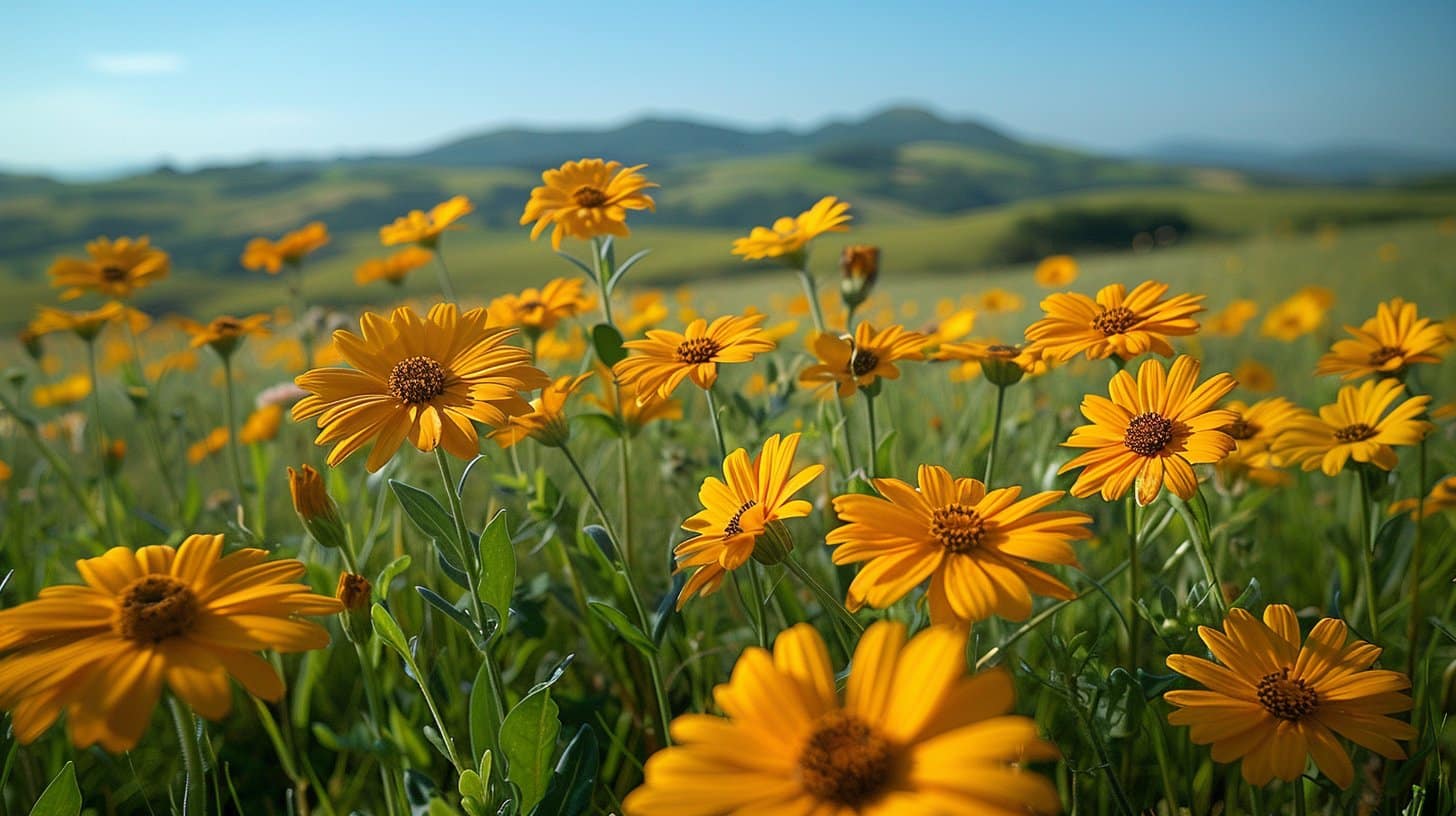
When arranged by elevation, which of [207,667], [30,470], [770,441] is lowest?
[30,470]

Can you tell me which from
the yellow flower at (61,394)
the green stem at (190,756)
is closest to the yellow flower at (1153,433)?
the green stem at (190,756)

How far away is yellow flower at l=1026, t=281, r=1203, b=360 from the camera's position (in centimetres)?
123

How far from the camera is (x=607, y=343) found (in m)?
1.40

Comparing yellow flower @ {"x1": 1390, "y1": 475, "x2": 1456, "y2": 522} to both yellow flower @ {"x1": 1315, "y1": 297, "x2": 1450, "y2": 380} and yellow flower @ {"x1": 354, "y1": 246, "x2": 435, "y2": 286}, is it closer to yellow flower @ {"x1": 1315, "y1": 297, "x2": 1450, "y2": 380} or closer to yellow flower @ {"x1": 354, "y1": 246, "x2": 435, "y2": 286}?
yellow flower @ {"x1": 1315, "y1": 297, "x2": 1450, "y2": 380}

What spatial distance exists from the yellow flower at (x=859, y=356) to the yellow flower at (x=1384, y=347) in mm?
731

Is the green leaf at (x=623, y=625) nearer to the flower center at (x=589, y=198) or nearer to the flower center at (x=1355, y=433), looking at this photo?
the flower center at (x=589, y=198)

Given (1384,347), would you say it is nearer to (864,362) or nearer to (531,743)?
(864,362)

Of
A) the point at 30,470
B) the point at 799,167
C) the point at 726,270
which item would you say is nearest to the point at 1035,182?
the point at 799,167

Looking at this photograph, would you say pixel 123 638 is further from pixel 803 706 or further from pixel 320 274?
pixel 320 274

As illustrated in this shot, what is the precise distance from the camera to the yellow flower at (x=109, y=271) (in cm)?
215

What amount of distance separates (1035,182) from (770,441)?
317 ft

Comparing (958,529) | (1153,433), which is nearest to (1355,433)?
(1153,433)

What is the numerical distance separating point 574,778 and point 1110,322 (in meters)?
1.01

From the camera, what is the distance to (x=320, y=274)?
1740 inches
